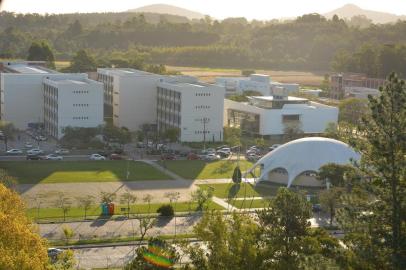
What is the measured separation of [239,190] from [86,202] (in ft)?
17.7

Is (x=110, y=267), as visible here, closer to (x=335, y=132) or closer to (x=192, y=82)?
(x=335, y=132)

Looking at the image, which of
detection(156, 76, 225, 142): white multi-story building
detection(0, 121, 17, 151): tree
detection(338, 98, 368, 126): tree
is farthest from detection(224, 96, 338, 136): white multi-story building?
detection(0, 121, 17, 151): tree

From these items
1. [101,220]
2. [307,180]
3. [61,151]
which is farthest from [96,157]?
[101,220]

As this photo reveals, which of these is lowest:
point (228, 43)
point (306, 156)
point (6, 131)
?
point (6, 131)

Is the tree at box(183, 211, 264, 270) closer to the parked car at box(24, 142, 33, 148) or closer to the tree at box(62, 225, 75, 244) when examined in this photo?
the tree at box(62, 225, 75, 244)

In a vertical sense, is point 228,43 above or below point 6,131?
above

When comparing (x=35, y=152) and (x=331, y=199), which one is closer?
(x=331, y=199)

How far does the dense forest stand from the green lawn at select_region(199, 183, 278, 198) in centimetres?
3082

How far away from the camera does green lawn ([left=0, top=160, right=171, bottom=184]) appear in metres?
22.6

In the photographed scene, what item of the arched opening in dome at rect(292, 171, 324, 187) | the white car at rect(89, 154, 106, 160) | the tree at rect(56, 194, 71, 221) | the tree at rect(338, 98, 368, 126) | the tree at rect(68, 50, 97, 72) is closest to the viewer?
the tree at rect(56, 194, 71, 221)

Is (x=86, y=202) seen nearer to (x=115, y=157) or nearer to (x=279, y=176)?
(x=279, y=176)

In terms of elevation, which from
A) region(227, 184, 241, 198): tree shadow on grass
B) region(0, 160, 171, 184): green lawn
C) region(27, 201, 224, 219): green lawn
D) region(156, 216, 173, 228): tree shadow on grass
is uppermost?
region(0, 160, 171, 184): green lawn

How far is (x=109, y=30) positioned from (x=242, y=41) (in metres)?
13.5

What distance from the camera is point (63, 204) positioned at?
19.0 meters
